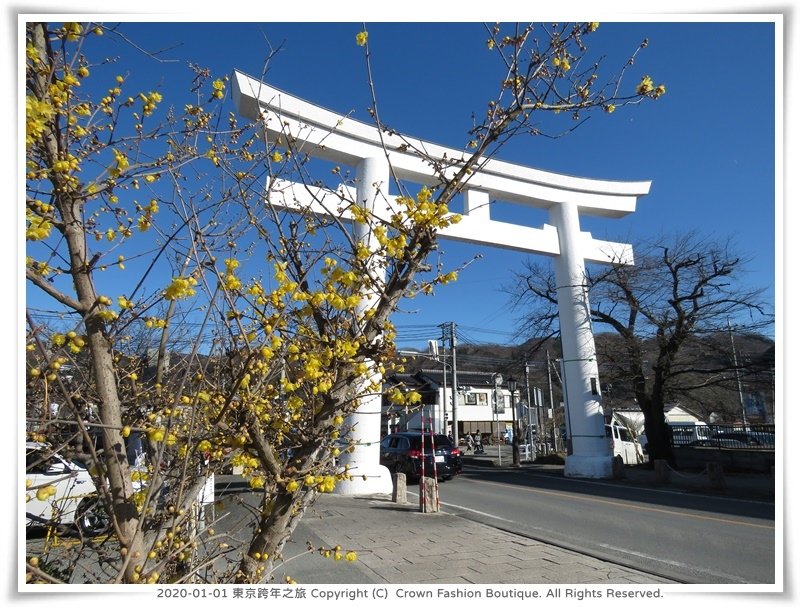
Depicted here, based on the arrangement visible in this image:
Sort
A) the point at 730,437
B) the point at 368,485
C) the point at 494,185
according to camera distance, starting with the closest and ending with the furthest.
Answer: the point at 368,485
the point at 494,185
the point at 730,437

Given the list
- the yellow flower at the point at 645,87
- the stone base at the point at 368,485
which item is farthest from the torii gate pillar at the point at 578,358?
the yellow flower at the point at 645,87

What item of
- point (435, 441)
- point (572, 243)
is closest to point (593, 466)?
point (435, 441)

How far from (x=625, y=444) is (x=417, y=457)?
384 inches

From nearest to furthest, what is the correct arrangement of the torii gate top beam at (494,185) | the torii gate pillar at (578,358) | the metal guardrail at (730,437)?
the torii gate top beam at (494,185) < the torii gate pillar at (578,358) < the metal guardrail at (730,437)

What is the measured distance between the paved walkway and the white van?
40.3 ft

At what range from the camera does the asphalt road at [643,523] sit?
5379mm

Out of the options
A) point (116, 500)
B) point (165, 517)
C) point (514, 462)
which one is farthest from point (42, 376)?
point (514, 462)

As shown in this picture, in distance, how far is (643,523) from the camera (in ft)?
25.4

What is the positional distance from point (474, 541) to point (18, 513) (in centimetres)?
540

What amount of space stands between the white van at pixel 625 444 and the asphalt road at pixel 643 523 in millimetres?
6312

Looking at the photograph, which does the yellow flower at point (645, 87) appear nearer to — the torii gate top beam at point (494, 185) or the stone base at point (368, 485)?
the torii gate top beam at point (494, 185)

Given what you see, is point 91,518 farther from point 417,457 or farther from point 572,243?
point 572,243

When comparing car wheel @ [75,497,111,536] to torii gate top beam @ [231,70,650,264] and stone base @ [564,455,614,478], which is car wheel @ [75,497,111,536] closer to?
torii gate top beam @ [231,70,650,264]

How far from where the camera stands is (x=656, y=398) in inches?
638
